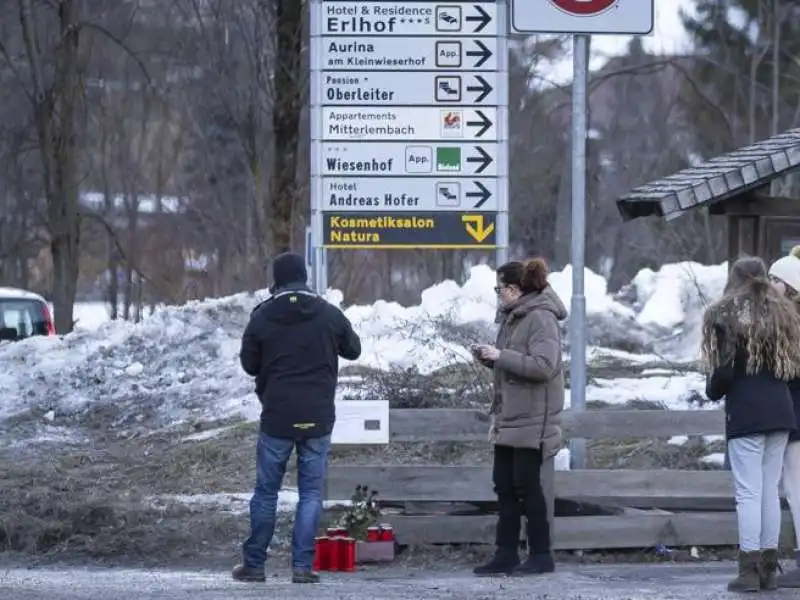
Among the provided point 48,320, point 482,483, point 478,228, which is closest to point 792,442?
point 482,483

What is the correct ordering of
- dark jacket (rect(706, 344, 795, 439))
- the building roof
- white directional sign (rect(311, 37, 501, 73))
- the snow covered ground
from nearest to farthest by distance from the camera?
dark jacket (rect(706, 344, 795, 439)) < the building roof < white directional sign (rect(311, 37, 501, 73)) < the snow covered ground

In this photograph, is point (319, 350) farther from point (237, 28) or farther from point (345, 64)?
point (237, 28)

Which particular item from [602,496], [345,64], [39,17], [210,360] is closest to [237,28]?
[39,17]

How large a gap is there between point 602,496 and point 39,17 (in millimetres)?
23403

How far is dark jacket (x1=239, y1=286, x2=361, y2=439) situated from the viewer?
9.27 meters

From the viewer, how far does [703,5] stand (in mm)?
46281

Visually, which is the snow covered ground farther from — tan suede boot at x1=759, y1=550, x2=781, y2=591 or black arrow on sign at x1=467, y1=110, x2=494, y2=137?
tan suede boot at x1=759, y1=550, x2=781, y2=591

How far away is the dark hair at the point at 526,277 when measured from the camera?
9609 mm

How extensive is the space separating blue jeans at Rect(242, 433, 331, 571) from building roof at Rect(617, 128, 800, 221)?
3.09m

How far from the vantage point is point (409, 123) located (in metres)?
11.7

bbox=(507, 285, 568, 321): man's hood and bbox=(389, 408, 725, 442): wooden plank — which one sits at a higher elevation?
bbox=(507, 285, 568, 321): man's hood

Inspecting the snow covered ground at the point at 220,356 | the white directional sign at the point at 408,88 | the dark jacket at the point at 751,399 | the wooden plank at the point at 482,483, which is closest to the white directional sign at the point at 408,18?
the white directional sign at the point at 408,88

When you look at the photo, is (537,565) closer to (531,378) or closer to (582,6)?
(531,378)

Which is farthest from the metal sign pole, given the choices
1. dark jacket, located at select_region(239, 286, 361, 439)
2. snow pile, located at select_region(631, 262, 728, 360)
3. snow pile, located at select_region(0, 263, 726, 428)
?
snow pile, located at select_region(631, 262, 728, 360)
